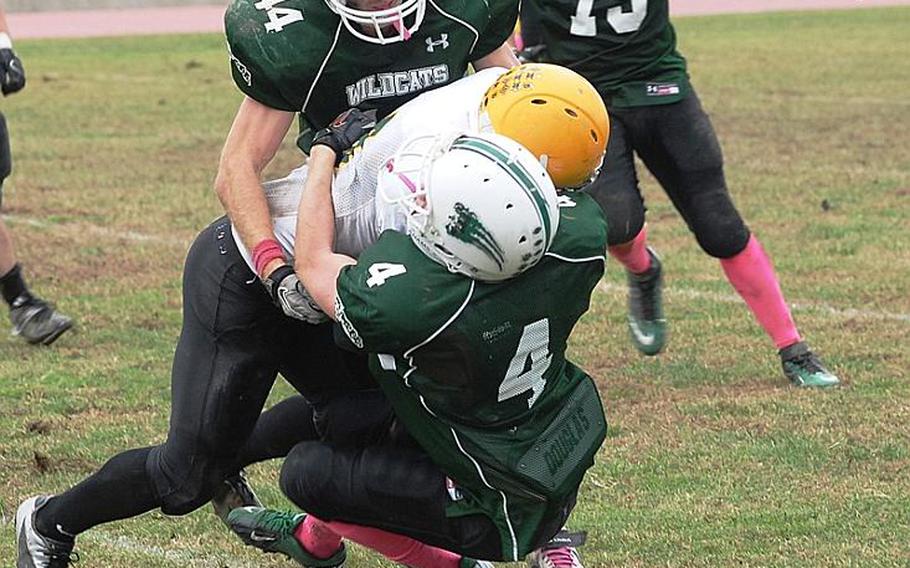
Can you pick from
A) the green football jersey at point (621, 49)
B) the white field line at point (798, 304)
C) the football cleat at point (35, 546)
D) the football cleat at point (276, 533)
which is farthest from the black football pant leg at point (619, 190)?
the football cleat at point (35, 546)

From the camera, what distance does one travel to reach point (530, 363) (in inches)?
123

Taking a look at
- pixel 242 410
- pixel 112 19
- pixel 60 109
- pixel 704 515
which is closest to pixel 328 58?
pixel 242 410

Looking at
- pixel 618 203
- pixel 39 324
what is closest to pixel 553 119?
pixel 618 203

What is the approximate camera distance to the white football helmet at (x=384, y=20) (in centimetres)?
333

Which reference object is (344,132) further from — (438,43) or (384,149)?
(438,43)

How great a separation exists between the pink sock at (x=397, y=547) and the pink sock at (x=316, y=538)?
0.10m

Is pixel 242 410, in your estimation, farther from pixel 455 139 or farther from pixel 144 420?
pixel 144 420

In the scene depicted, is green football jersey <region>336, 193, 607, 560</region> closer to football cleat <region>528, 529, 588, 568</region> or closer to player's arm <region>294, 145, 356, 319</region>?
player's arm <region>294, 145, 356, 319</region>

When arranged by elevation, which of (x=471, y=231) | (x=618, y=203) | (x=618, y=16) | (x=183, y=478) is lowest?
(x=618, y=203)

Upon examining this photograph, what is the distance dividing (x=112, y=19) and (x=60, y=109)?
10.7 metres

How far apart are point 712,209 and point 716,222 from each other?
43mm

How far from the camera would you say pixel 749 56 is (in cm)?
1616

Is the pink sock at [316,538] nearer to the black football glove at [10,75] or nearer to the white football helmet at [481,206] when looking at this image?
the white football helmet at [481,206]

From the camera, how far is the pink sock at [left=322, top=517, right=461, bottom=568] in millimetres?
3518
